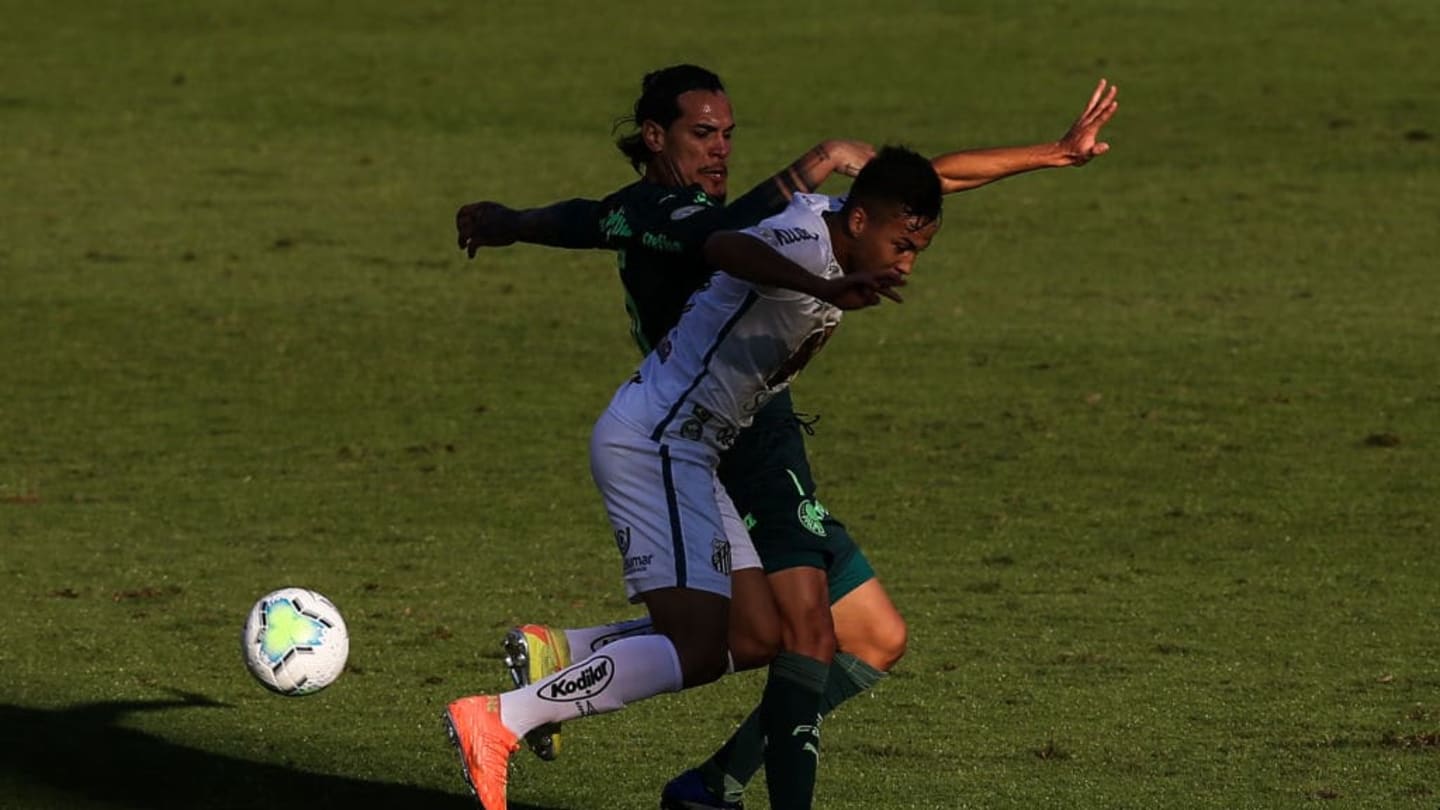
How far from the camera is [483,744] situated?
6.74 metres

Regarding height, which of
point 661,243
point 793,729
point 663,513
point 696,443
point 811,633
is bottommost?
point 793,729

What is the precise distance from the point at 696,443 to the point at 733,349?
1.05 feet

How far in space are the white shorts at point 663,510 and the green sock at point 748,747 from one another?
2.05 feet

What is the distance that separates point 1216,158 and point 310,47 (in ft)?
35.2

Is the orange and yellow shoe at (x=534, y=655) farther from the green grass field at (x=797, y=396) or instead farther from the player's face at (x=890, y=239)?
the player's face at (x=890, y=239)

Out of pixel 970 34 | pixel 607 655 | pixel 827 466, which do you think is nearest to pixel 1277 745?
pixel 607 655

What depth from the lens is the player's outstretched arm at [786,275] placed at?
243 inches

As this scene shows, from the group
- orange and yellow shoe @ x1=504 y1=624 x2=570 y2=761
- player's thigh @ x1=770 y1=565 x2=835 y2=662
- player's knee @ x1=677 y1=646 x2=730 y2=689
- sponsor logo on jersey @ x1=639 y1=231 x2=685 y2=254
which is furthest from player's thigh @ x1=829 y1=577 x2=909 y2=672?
sponsor logo on jersey @ x1=639 y1=231 x2=685 y2=254

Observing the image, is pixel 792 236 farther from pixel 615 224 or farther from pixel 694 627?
pixel 694 627

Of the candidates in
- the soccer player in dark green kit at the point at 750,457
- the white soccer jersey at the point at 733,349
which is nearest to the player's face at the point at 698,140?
the soccer player in dark green kit at the point at 750,457

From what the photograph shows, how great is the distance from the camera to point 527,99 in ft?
84.5

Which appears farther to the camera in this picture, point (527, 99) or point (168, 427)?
point (527, 99)

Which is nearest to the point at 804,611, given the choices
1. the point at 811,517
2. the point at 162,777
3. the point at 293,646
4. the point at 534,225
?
the point at 811,517

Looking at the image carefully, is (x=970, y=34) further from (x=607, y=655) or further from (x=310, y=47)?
(x=607, y=655)
